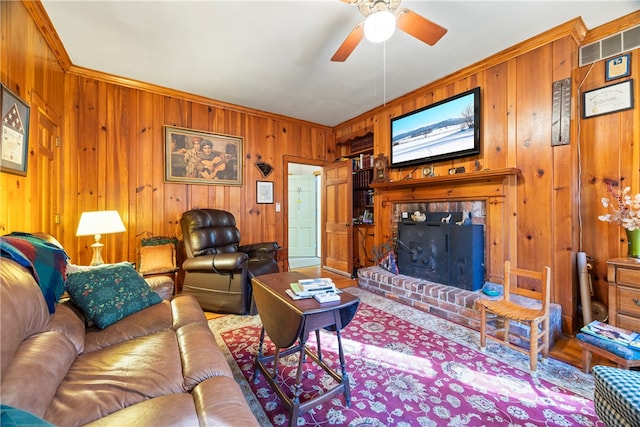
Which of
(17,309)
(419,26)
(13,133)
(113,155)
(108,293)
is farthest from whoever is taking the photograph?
(113,155)

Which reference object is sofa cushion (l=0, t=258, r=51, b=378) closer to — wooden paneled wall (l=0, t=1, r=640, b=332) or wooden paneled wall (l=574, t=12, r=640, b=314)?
wooden paneled wall (l=0, t=1, r=640, b=332)

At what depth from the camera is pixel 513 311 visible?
1959 millimetres

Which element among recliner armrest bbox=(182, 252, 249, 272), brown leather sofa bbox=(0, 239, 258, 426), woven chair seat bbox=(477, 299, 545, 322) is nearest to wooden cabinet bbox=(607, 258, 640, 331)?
woven chair seat bbox=(477, 299, 545, 322)

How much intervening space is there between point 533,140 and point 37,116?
169 inches

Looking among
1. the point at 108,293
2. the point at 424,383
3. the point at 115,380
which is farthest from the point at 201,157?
the point at 424,383

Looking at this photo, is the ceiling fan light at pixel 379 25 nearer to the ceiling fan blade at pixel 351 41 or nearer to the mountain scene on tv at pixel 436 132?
the ceiling fan blade at pixel 351 41

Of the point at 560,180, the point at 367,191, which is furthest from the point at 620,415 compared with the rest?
the point at 367,191

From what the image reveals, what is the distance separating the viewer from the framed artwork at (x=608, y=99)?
2.17 meters

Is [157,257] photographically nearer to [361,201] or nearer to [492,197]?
[361,201]

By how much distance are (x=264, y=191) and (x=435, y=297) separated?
112 inches

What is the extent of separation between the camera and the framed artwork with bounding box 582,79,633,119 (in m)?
2.17

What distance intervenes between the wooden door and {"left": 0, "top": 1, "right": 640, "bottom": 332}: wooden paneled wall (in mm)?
831

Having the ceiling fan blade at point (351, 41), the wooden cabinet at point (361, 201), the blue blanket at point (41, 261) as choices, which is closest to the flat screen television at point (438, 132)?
the wooden cabinet at point (361, 201)

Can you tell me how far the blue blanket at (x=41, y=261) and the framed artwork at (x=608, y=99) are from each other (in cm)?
400
